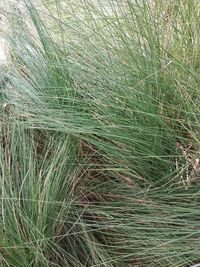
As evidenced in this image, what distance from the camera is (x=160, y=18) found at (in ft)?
3.71

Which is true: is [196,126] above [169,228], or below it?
above

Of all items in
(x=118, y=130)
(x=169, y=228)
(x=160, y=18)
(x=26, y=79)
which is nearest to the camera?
(x=169, y=228)

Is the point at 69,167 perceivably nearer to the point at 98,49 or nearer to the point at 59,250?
the point at 59,250

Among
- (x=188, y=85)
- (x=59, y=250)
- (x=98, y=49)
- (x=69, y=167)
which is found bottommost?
(x=59, y=250)

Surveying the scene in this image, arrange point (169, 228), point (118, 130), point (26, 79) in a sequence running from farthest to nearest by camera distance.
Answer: point (26, 79) < point (118, 130) < point (169, 228)

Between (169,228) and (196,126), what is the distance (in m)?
0.24

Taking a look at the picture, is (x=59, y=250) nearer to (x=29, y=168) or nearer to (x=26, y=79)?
(x=29, y=168)

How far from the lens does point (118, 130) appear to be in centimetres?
101

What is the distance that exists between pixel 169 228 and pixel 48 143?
352 millimetres

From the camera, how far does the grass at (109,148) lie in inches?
36.0

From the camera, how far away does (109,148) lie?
1016 millimetres

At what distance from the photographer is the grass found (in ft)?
3.00

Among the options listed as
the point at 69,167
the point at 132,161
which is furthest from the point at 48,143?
the point at 132,161

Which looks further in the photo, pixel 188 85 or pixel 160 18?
pixel 160 18
